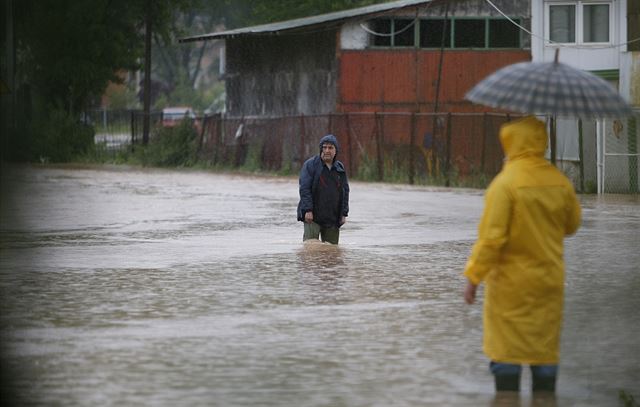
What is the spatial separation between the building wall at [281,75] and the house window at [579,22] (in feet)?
26.2

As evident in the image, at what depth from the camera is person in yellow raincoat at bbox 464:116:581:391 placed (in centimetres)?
773

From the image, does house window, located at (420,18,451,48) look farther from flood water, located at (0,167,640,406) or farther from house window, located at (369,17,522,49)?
flood water, located at (0,167,640,406)

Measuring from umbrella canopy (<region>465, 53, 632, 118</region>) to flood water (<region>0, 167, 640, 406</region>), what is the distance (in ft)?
5.02

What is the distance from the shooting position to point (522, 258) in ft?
25.7

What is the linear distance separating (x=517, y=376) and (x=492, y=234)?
79 centimetres

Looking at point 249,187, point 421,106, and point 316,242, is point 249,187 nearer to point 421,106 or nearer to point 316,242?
point 421,106

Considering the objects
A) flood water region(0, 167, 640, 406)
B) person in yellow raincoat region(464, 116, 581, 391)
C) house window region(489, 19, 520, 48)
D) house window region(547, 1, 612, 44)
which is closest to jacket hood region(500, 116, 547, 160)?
person in yellow raincoat region(464, 116, 581, 391)

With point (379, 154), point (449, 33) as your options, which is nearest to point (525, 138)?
point (379, 154)

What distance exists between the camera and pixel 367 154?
3966cm

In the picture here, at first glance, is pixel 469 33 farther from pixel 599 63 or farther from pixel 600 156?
pixel 600 156

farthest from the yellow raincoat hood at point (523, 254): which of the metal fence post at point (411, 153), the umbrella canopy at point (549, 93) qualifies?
the metal fence post at point (411, 153)

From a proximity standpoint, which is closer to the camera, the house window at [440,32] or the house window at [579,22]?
the house window at [579,22]

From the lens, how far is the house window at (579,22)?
3819cm

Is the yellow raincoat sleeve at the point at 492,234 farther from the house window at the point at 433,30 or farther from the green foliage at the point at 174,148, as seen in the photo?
the green foliage at the point at 174,148
